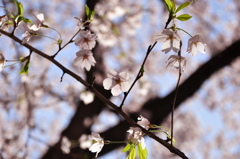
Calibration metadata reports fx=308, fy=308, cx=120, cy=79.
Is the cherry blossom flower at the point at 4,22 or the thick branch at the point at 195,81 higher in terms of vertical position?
the thick branch at the point at 195,81

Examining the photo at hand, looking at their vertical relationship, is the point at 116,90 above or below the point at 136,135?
above

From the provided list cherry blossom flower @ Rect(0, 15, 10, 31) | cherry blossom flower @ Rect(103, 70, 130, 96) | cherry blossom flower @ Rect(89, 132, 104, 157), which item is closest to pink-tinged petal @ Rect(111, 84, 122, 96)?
cherry blossom flower @ Rect(103, 70, 130, 96)

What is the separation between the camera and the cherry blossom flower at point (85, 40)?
3.78 ft

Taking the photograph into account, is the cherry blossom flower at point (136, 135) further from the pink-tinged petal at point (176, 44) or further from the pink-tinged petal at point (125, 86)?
the pink-tinged petal at point (176, 44)

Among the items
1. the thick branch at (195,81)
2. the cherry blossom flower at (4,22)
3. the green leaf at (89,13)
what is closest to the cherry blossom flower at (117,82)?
the green leaf at (89,13)

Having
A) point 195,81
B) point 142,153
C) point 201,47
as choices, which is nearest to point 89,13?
point 201,47

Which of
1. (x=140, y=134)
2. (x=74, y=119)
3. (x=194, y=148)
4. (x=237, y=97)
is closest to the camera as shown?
(x=140, y=134)

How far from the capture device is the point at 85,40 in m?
1.17

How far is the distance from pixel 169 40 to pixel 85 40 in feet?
1.14

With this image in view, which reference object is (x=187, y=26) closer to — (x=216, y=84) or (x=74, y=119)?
(x=216, y=84)

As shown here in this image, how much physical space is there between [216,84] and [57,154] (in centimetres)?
468

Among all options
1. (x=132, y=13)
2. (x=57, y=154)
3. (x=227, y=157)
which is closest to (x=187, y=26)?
(x=132, y=13)

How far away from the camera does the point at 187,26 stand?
24.9ft

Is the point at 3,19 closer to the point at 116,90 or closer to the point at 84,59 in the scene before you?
the point at 84,59
